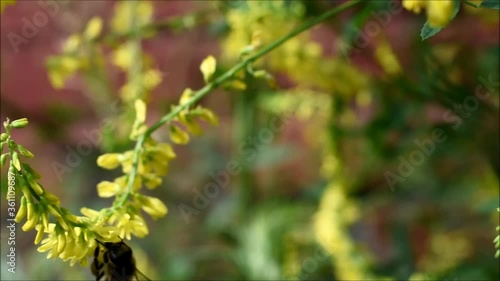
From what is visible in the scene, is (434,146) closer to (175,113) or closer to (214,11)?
(214,11)

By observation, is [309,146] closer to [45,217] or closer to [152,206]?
[152,206]

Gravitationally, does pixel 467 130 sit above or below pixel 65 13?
below

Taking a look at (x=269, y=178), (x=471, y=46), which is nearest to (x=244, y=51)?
(x=471, y=46)

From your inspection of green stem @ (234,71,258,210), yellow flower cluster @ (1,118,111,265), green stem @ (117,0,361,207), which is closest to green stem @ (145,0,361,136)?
green stem @ (117,0,361,207)

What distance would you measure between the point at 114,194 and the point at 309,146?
105 cm

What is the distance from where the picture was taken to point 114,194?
0.57m

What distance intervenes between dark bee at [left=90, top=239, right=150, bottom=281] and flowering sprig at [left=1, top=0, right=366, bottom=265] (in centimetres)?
2

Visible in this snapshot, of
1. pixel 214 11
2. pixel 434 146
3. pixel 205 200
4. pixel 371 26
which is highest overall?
pixel 214 11

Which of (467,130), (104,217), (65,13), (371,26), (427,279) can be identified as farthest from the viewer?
(65,13)

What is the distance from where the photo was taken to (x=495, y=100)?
3.20 ft

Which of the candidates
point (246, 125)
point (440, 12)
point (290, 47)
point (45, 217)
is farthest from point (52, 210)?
point (246, 125)

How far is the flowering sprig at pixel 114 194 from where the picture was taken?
465 mm

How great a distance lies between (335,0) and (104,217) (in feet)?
1.88

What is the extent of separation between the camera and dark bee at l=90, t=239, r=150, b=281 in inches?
22.6
